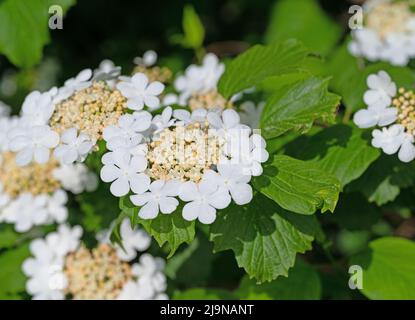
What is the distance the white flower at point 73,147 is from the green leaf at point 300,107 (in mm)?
473

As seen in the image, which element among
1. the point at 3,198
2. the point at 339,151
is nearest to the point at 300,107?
the point at 339,151

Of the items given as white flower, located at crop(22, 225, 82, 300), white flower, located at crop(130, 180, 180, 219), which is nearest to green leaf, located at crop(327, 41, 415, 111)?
white flower, located at crop(130, 180, 180, 219)

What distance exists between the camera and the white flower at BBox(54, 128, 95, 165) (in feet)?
5.44

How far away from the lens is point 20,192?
233 centimetres

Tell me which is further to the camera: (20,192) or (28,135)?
(20,192)

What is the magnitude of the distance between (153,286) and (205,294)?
173 mm

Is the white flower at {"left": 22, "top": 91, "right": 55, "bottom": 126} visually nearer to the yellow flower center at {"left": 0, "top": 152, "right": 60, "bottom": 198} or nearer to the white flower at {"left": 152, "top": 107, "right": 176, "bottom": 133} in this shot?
the white flower at {"left": 152, "top": 107, "right": 176, "bottom": 133}

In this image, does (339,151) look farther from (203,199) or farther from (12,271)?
(12,271)

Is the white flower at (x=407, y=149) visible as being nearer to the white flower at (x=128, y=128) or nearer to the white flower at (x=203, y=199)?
the white flower at (x=203, y=199)

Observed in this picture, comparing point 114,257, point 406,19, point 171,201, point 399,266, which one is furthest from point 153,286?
point 406,19

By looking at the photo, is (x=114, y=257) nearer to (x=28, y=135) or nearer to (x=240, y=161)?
(x=28, y=135)

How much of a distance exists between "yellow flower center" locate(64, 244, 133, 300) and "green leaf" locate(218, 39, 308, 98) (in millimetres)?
622

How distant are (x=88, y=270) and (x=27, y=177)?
45 centimetres

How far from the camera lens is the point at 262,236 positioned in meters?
1.79
